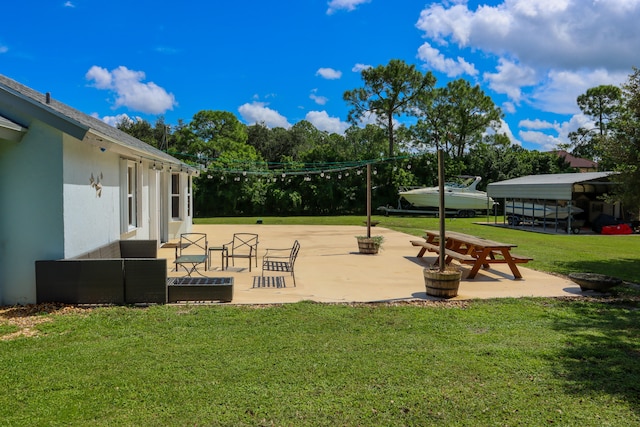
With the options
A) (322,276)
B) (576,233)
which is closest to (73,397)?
(322,276)

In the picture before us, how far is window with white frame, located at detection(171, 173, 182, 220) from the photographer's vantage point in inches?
648

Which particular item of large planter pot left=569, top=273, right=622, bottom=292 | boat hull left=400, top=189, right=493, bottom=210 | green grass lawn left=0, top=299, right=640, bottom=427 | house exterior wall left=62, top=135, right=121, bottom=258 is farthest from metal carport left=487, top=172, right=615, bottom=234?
house exterior wall left=62, top=135, right=121, bottom=258

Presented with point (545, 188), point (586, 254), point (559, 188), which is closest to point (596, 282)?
point (586, 254)

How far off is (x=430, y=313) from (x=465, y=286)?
2.41 meters

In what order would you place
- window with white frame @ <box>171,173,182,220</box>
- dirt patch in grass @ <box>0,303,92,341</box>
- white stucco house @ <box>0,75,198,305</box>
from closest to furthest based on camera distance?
dirt patch in grass @ <box>0,303,92,341</box> → white stucco house @ <box>0,75,198,305</box> → window with white frame @ <box>171,173,182,220</box>

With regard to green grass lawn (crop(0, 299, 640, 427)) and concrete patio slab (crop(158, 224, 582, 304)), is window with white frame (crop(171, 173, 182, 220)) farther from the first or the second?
green grass lawn (crop(0, 299, 640, 427))

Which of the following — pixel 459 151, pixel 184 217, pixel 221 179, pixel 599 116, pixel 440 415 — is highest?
pixel 599 116

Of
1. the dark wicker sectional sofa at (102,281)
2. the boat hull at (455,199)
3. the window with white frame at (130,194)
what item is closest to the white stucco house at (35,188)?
the dark wicker sectional sofa at (102,281)

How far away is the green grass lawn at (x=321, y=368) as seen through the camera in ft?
11.1

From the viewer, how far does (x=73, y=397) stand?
3.56 metres

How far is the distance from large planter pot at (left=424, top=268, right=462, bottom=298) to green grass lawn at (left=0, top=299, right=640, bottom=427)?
97 cm

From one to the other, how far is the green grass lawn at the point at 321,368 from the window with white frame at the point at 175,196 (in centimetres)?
1071

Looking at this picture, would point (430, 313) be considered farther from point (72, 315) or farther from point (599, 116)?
point (599, 116)

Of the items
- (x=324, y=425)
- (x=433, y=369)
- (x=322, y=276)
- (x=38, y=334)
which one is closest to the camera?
(x=324, y=425)
